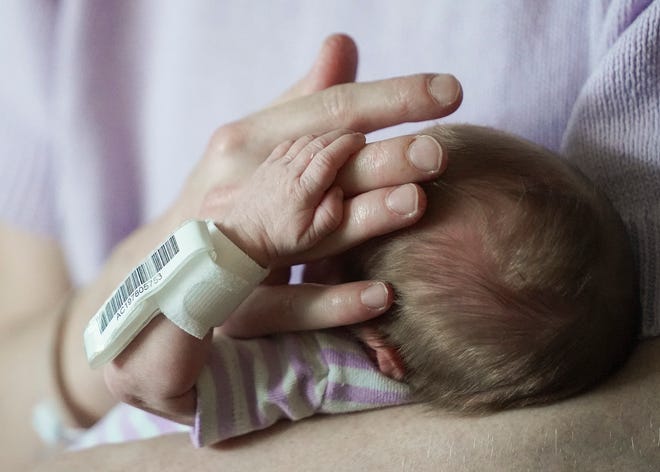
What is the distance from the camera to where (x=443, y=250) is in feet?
2.24

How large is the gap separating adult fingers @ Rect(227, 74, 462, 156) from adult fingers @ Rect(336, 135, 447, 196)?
8 cm

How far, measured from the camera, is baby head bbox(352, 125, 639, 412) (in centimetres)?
67

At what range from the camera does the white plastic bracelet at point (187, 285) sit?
658 mm

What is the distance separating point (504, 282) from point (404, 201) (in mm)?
107

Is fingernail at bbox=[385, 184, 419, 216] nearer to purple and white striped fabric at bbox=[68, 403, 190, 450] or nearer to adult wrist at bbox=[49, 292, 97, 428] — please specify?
purple and white striped fabric at bbox=[68, 403, 190, 450]

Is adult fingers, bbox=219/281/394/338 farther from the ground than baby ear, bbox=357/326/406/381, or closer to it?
farther from the ground

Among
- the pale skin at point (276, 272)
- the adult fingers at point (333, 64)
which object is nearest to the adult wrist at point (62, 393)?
the pale skin at point (276, 272)

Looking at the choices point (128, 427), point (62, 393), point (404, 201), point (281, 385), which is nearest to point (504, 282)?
point (404, 201)

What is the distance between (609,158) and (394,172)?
0.24 metres

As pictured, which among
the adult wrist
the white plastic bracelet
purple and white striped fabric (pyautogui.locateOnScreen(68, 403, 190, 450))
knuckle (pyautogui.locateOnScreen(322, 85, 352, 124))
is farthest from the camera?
the adult wrist

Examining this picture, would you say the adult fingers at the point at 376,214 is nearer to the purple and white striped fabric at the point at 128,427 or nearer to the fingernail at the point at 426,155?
the fingernail at the point at 426,155

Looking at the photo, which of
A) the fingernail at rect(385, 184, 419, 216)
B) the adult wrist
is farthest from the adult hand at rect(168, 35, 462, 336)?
the adult wrist

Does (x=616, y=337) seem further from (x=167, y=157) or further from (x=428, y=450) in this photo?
(x=167, y=157)

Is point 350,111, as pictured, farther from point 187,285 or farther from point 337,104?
point 187,285
